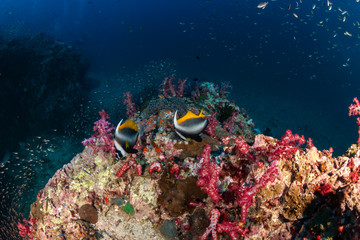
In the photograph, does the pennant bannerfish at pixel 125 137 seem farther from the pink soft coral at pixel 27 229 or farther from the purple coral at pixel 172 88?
the purple coral at pixel 172 88

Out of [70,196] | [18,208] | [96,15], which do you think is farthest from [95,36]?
[70,196]

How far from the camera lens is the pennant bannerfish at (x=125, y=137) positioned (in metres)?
2.68

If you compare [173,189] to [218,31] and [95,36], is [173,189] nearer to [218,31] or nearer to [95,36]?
[95,36]

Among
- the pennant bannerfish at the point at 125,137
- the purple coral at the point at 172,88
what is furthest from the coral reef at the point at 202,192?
the purple coral at the point at 172,88

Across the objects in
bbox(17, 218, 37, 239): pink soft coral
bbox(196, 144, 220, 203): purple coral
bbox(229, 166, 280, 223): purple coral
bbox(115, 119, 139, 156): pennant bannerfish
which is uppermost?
bbox(229, 166, 280, 223): purple coral

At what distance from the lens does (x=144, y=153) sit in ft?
13.1

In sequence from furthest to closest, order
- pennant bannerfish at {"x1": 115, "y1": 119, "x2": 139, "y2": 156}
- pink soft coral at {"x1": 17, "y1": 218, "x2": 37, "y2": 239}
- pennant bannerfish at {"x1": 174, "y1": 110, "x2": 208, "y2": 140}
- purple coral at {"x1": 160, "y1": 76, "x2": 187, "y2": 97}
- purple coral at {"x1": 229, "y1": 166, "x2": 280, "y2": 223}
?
1. purple coral at {"x1": 160, "y1": 76, "x2": 187, "y2": 97}
2. pink soft coral at {"x1": 17, "y1": 218, "x2": 37, "y2": 239}
3. pennant bannerfish at {"x1": 174, "y1": 110, "x2": 208, "y2": 140}
4. pennant bannerfish at {"x1": 115, "y1": 119, "x2": 139, "y2": 156}
5. purple coral at {"x1": 229, "y1": 166, "x2": 280, "y2": 223}

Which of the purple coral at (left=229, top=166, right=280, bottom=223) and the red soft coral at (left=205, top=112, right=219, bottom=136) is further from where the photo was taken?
the red soft coral at (left=205, top=112, right=219, bottom=136)

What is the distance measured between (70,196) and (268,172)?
4.12 m

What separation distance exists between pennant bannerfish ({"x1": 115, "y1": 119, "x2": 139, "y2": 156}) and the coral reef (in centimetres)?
91

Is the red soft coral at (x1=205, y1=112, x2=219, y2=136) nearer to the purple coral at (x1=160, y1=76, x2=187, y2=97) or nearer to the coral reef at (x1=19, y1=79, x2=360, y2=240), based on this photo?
the coral reef at (x1=19, y1=79, x2=360, y2=240)

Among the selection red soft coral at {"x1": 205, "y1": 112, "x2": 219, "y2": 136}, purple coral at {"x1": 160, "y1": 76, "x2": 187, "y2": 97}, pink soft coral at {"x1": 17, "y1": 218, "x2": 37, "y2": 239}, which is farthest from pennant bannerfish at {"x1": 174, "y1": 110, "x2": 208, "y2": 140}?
pink soft coral at {"x1": 17, "y1": 218, "x2": 37, "y2": 239}

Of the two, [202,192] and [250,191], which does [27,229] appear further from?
[250,191]

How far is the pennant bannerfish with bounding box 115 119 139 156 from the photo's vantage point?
268 cm
